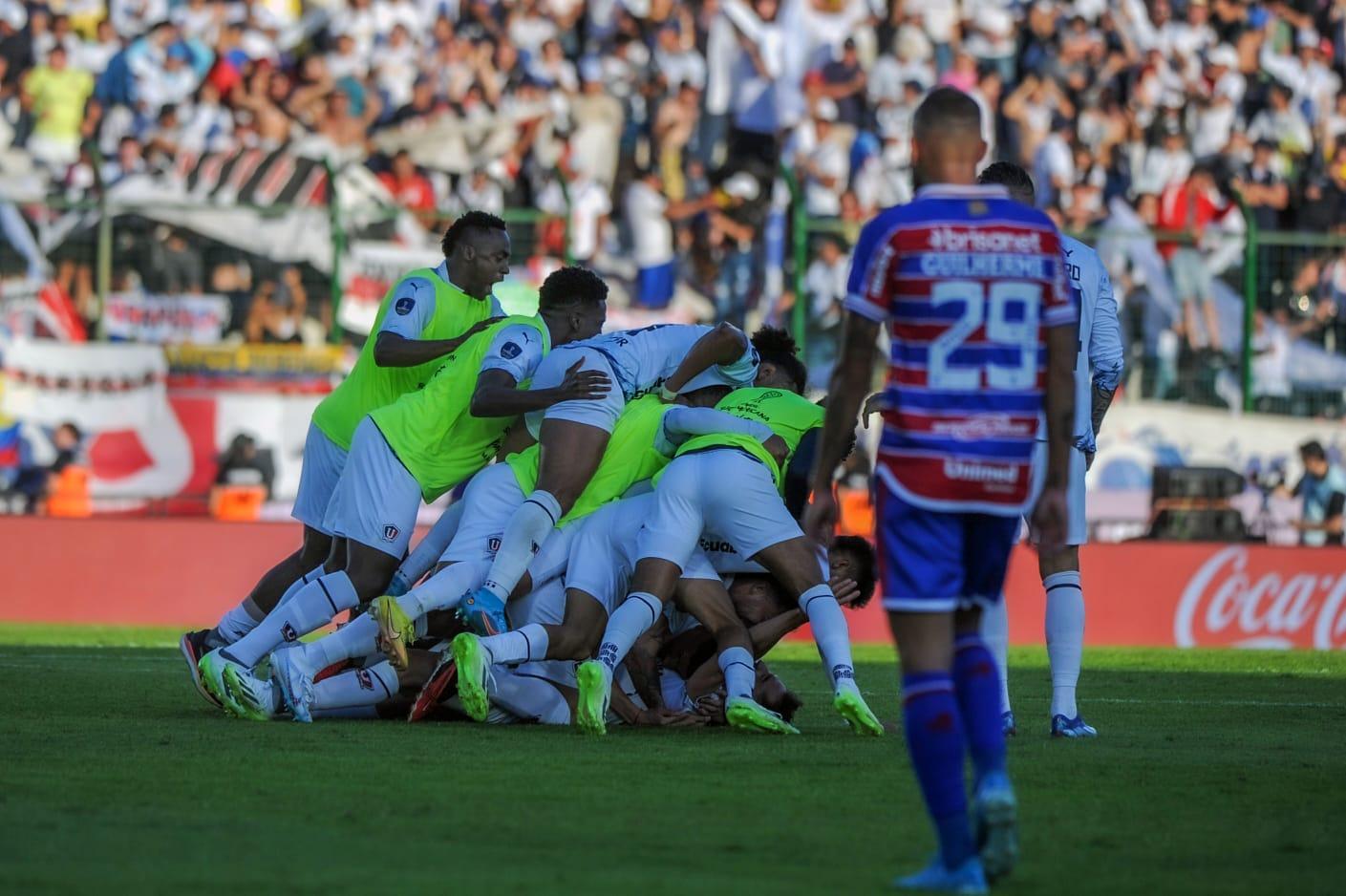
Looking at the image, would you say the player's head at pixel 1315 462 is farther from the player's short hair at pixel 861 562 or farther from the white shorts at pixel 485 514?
the white shorts at pixel 485 514

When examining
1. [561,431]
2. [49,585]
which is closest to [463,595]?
[561,431]

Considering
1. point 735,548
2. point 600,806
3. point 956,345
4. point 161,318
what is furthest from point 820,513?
point 161,318

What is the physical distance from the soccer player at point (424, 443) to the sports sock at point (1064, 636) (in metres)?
2.26

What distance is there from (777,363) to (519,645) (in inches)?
99.4

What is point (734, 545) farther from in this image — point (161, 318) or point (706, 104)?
point (706, 104)

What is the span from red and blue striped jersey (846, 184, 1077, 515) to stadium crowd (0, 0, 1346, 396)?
42.5 feet

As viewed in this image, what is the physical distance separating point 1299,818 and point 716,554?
11.5ft

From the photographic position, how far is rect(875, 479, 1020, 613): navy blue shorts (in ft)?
17.6

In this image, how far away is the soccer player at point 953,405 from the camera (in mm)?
5371

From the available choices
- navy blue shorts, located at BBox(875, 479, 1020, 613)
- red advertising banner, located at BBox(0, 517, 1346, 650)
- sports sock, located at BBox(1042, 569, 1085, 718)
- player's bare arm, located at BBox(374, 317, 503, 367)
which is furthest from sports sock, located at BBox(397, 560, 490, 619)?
red advertising banner, located at BBox(0, 517, 1346, 650)

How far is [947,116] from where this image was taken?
5578 mm

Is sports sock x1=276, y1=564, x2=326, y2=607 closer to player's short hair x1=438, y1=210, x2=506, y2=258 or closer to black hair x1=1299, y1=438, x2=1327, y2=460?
player's short hair x1=438, y1=210, x2=506, y2=258

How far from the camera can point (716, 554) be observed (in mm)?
9336

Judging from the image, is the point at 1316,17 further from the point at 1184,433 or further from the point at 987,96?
the point at 1184,433
